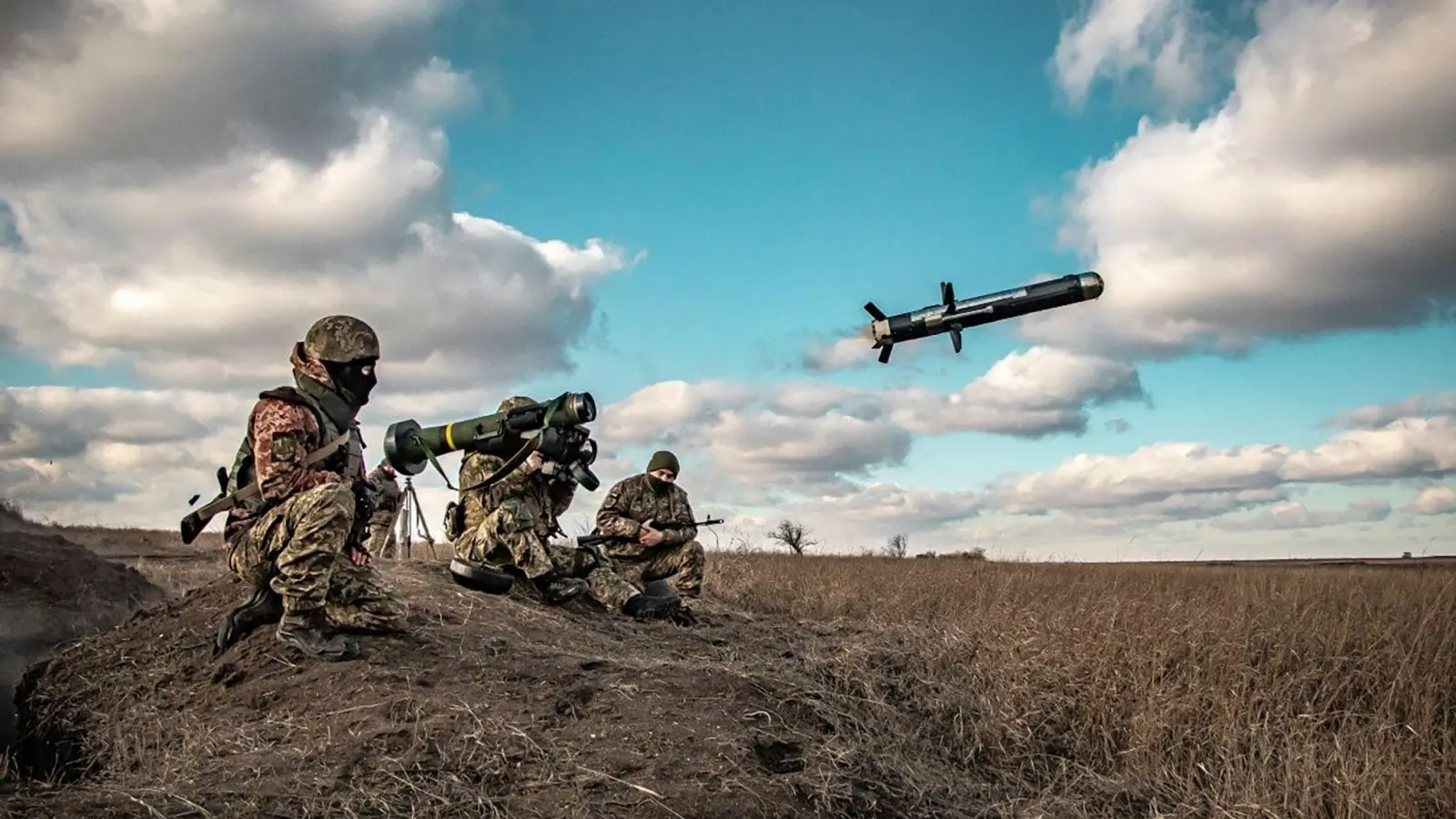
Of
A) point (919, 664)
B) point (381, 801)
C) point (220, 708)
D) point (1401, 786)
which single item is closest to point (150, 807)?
point (381, 801)

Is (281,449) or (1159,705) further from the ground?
(281,449)

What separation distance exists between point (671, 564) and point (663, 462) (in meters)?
1.00

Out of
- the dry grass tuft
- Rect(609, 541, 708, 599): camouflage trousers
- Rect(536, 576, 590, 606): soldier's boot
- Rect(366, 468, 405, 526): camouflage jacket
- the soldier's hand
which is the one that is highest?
Rect(366, 468, 405, 526): camouflage jacket

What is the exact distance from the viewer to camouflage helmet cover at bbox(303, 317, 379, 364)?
742 centimetres

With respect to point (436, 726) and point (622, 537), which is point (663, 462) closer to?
point (622, 537)

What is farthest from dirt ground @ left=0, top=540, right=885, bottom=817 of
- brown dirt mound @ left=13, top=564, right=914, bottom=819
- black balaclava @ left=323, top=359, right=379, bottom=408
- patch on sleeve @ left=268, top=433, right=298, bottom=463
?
black balaclava @ left=323, top=359, right=379, bottom=408

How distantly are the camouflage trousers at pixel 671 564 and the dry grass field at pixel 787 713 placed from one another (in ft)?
1.88

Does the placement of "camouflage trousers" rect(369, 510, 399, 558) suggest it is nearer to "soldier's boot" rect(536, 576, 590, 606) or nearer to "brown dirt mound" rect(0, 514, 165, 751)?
"brown dirt mound" rect(0, 514, 165, 751)

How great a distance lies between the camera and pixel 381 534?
47.9 feet

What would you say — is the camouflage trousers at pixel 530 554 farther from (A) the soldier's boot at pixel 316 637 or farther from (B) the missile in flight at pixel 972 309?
(B) the missile in flight at pixel 972 309

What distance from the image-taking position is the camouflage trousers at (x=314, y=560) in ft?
23.2

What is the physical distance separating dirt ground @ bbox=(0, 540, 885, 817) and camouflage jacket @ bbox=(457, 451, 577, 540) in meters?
1.81

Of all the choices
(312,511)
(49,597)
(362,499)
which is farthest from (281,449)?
(49,597)

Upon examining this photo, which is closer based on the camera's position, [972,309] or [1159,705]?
[1159,705]
